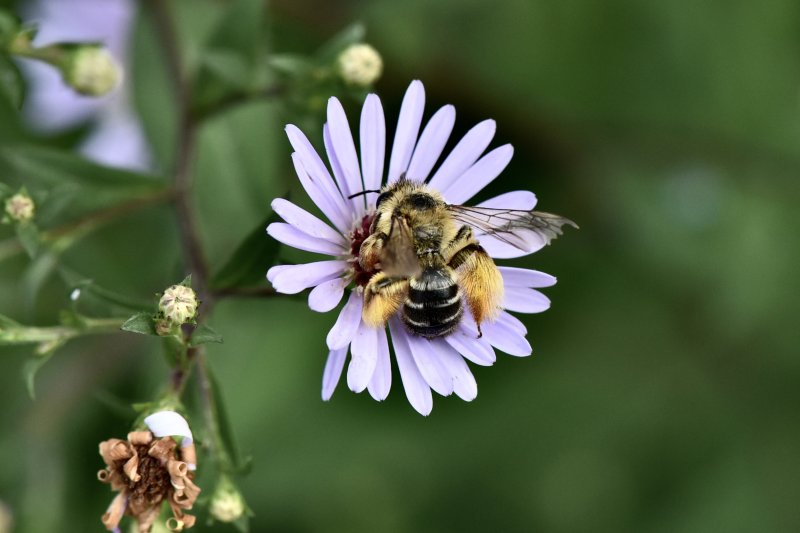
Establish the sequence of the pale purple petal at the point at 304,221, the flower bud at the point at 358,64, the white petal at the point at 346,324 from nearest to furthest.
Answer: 1. the pale purple petal at the point at 304,221
2. the white petal at the point at 346,324
3. the flower bud at the point at 358,64

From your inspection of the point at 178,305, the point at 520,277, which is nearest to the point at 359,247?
the point at 520,277

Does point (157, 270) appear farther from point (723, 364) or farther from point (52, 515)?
point (723, 364)

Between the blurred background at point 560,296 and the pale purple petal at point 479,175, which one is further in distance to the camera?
the blurred background at point 560,296

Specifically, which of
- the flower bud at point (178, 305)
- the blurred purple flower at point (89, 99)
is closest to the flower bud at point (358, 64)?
the flower bud at point (178, 305)

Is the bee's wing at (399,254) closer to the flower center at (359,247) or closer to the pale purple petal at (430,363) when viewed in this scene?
the flower center at (359,247)

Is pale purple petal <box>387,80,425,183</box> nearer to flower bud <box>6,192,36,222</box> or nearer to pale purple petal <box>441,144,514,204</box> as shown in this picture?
pale purple petal <box>441,144,514,204</box>

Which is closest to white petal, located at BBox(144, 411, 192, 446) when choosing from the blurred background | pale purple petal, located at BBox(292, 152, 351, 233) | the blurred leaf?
pale purple petal, located at BBox(292, 152, 351, 233)

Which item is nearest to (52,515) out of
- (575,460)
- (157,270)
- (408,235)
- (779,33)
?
(157,270)
